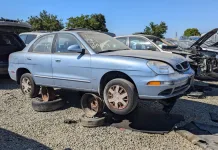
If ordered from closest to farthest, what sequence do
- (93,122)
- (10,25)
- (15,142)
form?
(15,142), (93,122), (10,25)

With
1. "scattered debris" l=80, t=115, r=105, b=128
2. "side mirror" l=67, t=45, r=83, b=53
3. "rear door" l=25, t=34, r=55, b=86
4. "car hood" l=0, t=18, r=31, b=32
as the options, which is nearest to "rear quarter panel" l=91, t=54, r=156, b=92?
"side mirror" l=67, t=45, r=83, b=53

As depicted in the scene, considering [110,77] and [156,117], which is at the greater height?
[110,77]

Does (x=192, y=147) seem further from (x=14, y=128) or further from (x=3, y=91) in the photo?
(x=3, y=91)

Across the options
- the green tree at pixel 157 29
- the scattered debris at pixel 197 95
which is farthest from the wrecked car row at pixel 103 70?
the green tree at pixel 157 29

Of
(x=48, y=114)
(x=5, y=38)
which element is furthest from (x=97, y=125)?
(x=5, y=38)

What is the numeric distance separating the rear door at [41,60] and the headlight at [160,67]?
2362 mm

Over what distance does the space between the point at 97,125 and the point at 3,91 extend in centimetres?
405

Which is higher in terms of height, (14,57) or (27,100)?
(14,57)

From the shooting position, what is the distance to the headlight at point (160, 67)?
4344 mm

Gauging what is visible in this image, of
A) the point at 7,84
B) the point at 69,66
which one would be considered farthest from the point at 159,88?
the point at 7,84

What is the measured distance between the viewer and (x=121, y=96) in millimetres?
4566

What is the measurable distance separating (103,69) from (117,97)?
1.97 feet

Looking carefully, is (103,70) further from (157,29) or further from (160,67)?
(157,29)

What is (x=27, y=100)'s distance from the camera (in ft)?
21.6
